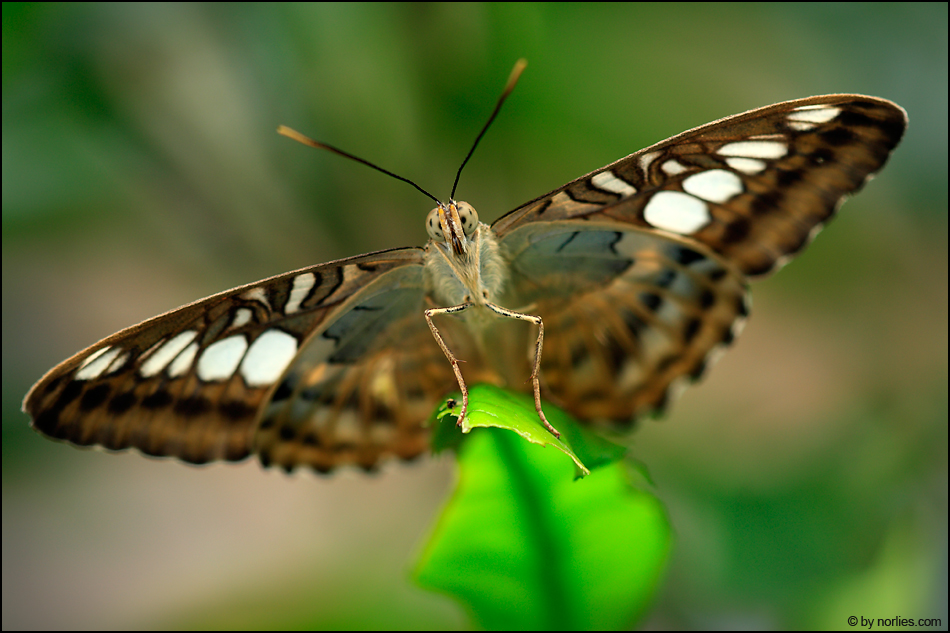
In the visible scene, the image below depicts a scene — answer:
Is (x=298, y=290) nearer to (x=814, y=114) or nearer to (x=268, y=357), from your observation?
(x=268, y=357)

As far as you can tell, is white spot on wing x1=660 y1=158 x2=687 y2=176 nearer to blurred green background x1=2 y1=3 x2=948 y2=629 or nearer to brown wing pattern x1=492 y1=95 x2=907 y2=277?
brown wing pattern x1=492 y1=95 x2=907 y2=277

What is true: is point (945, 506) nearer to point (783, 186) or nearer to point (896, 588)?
point (896, 588)

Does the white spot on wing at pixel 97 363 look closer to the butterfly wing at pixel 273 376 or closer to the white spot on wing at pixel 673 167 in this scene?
the butterfly wing at pixel 273 376

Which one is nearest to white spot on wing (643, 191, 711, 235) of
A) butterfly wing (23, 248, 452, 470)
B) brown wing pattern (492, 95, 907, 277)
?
brown wing pattern (492, 95, 907, 277)

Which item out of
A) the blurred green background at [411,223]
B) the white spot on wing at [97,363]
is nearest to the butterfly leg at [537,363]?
the white spot on wing at [97,363]

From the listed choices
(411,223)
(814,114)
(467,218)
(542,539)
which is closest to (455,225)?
(467,218)
